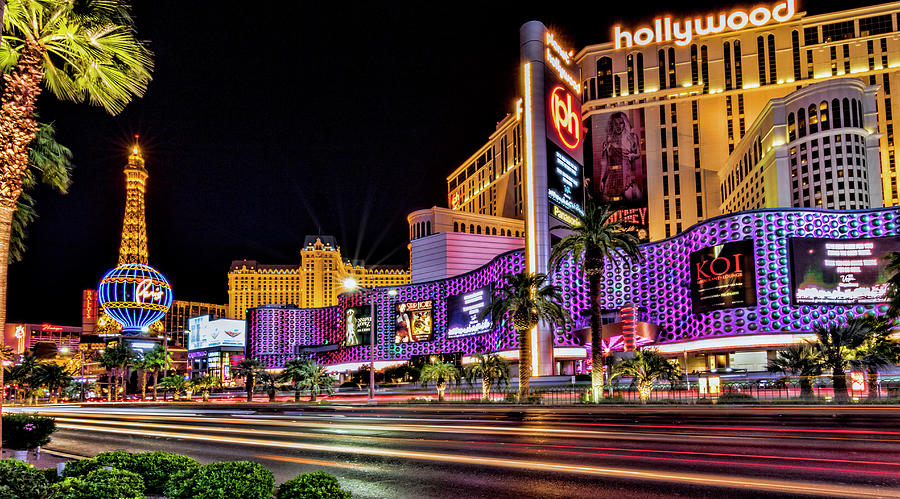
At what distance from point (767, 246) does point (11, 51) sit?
235ft

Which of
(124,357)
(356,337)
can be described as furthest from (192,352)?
(124,357)

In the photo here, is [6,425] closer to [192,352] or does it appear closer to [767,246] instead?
[767,246]

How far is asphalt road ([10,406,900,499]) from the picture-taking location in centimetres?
1159

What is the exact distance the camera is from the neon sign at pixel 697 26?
129 m

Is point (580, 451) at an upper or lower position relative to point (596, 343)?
lower

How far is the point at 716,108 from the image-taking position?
135 m

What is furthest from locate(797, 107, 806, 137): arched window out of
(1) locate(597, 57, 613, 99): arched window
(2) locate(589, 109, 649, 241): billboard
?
(1) locate(597, 57, 613, 99): arched window

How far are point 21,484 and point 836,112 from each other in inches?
4551

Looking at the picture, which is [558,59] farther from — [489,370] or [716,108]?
[716,108]

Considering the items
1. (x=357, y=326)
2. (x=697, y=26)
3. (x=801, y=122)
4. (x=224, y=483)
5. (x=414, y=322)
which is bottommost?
(x=224, y=483)

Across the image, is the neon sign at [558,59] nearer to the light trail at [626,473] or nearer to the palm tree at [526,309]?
the palm tree at [526,309]

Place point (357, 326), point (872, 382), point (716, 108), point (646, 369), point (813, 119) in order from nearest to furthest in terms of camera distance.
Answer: point (872, 382) → point (646, 369) → point (813, 119) → point (357, 326) → point (716, 108)

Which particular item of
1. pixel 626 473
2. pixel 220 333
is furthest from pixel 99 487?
pixel 220 333

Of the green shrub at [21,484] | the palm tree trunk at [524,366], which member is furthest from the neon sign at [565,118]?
the green shrub at [21,484]
